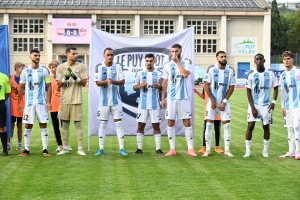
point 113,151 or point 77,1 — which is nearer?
point 113,151

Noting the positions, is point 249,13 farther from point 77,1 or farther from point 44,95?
point 44,95

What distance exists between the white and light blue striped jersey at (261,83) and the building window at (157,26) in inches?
2447

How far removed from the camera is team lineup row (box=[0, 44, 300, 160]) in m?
12.6

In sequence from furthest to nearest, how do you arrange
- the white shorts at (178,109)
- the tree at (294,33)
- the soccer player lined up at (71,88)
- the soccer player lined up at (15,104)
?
the tree at (294,33), the soccer player lined up at (15,104), the white shorts at (178,109), the soccer player lined up at (71,88)

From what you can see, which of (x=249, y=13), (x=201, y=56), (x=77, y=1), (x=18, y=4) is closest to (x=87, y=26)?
(x=77, y=1)

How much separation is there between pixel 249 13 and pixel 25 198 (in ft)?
223

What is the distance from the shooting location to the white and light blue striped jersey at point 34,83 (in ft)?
41.7

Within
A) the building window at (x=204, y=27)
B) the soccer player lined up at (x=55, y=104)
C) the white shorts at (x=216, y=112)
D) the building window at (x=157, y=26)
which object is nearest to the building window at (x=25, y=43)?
the building window at (x=157, y=26)

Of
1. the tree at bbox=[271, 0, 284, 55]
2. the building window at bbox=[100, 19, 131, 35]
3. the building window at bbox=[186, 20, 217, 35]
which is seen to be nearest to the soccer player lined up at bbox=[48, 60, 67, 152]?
the building window at bbox=[100, 19, 131, 35]

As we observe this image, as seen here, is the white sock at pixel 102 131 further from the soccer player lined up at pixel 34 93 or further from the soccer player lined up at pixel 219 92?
the soccer player lined up at pixel 219 92

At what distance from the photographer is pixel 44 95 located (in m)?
12.9

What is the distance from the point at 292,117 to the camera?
12617 millimetres

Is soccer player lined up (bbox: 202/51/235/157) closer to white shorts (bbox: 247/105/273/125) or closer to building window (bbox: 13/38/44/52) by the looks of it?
white shorts (bbox: 247/105/273/125)

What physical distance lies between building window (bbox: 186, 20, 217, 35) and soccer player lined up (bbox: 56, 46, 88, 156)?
207 feet
